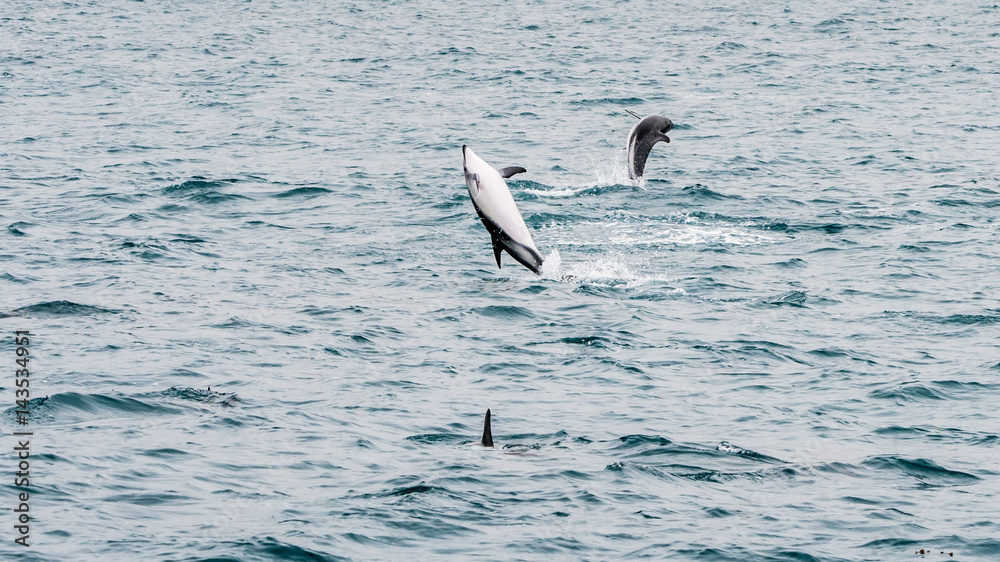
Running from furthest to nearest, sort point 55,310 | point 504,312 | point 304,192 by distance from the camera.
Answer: point 304,192, point 504,312, point 55,310

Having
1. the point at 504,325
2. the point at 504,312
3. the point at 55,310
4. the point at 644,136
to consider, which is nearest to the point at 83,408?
the point at 55,310

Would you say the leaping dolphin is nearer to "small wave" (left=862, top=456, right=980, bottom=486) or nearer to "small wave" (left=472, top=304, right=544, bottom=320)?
"small wave" (left=472, top=304, right=544, bottom=320)

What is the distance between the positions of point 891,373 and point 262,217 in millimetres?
15663

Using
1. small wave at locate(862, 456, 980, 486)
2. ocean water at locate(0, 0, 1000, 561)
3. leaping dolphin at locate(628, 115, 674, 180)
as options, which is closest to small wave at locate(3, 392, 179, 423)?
ocean water at locate(0, 0, 1000, 561)

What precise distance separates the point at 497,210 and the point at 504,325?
4.66 metres

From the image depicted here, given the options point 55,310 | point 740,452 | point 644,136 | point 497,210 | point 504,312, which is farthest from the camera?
point 644,136

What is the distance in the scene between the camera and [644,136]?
29.7 meters

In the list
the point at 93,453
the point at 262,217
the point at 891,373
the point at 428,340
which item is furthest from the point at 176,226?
the point at 891,373

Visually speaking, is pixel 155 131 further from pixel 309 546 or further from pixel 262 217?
pixel 309 546

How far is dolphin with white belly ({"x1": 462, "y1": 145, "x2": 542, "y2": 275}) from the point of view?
18.8 m

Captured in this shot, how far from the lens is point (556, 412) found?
19.0 m

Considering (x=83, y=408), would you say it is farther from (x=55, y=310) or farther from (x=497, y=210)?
(x=497, y=210)

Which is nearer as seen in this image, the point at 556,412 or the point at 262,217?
the point at 556,412

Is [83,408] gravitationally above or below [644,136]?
below
